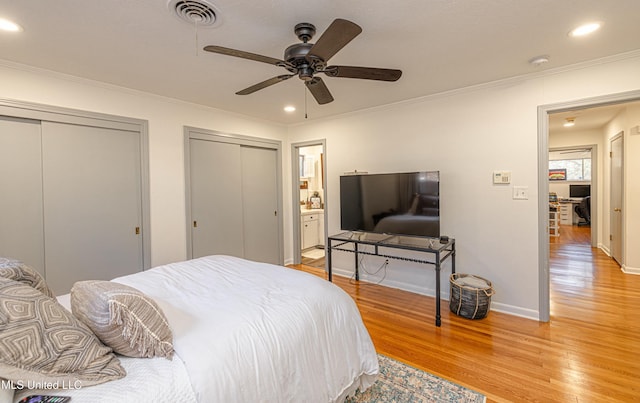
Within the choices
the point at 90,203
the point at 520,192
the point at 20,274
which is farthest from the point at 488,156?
the point at 90,203

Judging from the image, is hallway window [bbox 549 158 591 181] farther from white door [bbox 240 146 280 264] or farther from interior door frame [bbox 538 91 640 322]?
white door [bbox 240 146 280 264]

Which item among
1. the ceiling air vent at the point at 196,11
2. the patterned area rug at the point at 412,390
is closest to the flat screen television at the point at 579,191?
the patterned area rug at the point at 412,390

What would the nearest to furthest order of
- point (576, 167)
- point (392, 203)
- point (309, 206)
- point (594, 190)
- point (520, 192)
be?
point (520, 192)
point (392, 203)
point (594, 190)
point (309, 206)
point (576, 167)

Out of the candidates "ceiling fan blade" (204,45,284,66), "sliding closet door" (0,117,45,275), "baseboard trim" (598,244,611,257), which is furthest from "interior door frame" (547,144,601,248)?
"sliding closet door" (0,117,45,275)

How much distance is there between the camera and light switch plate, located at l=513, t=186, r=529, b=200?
9.30 feet

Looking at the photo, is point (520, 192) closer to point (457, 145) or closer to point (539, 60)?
point (457, 145)

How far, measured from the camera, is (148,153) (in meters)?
3.20

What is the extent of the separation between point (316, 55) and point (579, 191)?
1079 cm

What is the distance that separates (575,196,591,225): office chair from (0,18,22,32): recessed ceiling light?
1140 centimetres

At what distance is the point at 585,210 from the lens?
8.20 m

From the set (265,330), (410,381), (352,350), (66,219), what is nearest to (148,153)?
(66,219)

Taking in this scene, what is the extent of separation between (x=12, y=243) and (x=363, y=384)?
315 centimetres

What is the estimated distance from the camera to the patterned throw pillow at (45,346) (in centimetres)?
84

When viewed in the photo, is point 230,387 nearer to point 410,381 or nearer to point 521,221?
point 410,381
